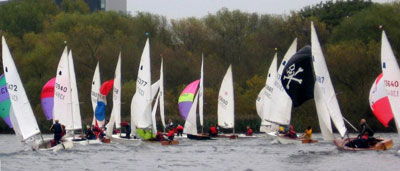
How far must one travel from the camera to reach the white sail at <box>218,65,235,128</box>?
50188 millimetres

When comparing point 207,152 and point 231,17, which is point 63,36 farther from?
point 207,152

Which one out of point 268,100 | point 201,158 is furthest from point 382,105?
point 268,100

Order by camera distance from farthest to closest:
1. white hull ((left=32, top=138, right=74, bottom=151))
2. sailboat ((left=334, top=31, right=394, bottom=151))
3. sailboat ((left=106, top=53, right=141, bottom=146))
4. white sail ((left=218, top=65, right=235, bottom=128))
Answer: white sail ((left=218, top=65, right=235, bottom=128)) → sailboat ((left=106, top=53, right=141, bottom=146)) → white hull ((left=32, top=138, right=74, bottom=151)) → sailboat ((left=334, top=31, right=394, bottom=151))

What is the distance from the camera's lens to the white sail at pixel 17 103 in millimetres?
33031

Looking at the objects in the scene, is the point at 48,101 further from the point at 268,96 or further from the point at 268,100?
the point at 268,96

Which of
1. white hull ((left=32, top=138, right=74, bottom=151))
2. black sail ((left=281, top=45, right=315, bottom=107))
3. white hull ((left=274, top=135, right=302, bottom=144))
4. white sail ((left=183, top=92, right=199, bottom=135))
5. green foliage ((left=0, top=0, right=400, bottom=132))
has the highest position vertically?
green foliage ((left=0, top=0, right=400, bottom=132))

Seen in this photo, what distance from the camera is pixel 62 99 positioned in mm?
40406

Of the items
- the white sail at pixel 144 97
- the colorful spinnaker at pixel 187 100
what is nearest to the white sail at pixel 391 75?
the white sail at pixel 144 97

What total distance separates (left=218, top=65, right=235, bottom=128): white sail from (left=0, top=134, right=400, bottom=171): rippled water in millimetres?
10261

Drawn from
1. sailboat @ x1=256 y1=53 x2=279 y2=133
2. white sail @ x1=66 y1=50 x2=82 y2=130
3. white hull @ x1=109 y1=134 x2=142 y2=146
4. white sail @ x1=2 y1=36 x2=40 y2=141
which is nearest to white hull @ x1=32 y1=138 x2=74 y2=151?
white sail @ x1=2 y1=36 x2=40 y2=141

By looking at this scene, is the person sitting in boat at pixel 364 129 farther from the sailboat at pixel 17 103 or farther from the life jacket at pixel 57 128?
the sailboat at pixel 17 103

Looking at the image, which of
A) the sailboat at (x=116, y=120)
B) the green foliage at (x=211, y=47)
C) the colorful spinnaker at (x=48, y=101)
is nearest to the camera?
the sailboat at (x=116, y=120)

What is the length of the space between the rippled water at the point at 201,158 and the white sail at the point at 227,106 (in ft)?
33.7

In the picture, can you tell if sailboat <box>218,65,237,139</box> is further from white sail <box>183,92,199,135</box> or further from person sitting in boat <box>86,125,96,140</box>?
person sitting in boat <box>86,125,96,140</box>
